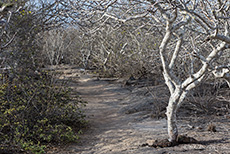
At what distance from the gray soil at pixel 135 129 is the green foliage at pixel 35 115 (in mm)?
352

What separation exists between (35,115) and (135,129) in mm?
2192

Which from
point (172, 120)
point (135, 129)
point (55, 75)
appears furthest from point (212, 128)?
point (55, 75)

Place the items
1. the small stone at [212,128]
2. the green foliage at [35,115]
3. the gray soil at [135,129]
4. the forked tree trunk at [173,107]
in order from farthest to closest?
the small stone at [212,128] < the green foliage at [35,115] < the gray soil at [135,129] < the forked tree trunk at [173,107]

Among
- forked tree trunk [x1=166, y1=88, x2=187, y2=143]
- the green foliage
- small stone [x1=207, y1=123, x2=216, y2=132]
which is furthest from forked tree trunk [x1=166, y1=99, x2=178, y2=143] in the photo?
the green foliage

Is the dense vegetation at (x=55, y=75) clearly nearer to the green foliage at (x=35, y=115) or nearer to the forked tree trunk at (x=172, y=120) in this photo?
the green foliage at (x=35, y=115)

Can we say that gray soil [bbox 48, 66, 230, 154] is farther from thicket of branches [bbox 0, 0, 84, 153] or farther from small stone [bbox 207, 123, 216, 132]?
thicket of branches [bbox 0, 0, 84, 153]

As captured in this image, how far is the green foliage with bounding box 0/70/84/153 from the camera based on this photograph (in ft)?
17.1

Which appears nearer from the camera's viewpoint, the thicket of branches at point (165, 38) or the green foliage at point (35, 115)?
the thicket of branches at point (165, 38)

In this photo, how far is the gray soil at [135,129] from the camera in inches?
182

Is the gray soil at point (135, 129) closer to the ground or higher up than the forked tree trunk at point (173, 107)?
closer to the ground

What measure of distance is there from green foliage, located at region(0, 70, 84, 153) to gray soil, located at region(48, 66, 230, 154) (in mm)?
352

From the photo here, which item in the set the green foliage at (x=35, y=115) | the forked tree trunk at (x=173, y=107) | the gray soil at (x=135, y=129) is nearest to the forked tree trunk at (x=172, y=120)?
the forked tree trunk at (x=173, y=107)

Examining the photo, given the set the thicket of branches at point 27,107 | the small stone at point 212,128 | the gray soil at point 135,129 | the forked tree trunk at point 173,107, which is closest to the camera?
the forked tree trunk at point 173,107

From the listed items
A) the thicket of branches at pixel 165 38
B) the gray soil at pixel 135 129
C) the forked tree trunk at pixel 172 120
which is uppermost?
the thicket of branches at pixel 165 38
